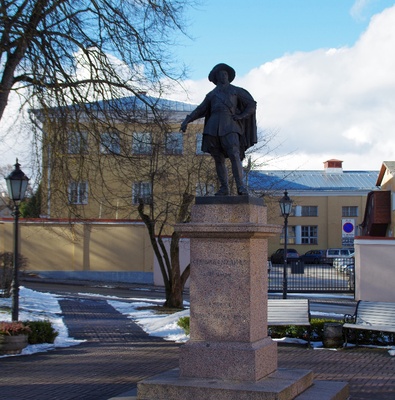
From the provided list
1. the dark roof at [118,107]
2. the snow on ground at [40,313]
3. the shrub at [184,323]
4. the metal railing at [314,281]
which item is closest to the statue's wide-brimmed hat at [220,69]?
the dark roof at [118,107]

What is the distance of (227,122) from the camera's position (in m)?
9.24

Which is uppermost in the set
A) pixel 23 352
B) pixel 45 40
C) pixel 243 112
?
pixel 45 40

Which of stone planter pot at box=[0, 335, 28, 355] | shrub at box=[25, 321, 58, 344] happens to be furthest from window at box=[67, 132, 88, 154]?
stone planter pot at box=[0, 335, 28, 355]

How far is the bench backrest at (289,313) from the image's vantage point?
14539mm

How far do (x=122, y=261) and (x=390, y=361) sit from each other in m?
24.5

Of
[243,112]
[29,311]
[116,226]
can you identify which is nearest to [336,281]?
[116,226]

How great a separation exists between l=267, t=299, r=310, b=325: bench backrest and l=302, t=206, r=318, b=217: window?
49528mm

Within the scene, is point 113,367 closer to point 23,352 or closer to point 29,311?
point 23,352

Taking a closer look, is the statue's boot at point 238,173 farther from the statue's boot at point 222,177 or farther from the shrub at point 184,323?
the shrub at point 184,323

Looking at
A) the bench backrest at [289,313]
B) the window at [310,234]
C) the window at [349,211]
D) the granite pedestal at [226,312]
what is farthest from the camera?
the window at [310,234]

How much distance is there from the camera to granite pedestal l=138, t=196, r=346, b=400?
830 cm

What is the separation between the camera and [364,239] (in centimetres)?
2703

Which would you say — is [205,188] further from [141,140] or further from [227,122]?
[227,122]

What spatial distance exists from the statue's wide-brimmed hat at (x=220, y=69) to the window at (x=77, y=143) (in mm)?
5219
